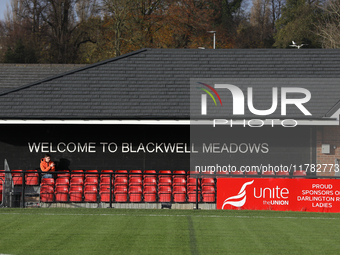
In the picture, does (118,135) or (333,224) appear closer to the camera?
(333,224)

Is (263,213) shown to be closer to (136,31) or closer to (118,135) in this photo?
(118,135)

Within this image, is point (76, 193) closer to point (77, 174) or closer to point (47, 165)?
point (77, 174)

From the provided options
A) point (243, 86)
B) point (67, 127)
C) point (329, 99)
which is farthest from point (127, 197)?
point (329, 99)

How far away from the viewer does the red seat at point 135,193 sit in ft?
46.7

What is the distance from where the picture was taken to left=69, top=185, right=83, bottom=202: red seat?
1424 cm

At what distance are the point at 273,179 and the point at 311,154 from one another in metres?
5.49

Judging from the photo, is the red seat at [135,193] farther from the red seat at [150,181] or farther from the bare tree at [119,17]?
the bare tree at [119,17]

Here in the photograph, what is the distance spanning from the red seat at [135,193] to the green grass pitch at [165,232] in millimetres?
1193

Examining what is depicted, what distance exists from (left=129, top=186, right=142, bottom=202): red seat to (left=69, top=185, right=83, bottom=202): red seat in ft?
5.01

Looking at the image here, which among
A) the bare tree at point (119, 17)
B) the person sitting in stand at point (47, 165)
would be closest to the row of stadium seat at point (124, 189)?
the person sitting in stand at point (47, 165)

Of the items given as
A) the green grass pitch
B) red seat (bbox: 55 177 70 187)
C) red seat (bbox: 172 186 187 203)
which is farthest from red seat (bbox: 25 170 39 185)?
red seat (bbox: 172 186 187 203)

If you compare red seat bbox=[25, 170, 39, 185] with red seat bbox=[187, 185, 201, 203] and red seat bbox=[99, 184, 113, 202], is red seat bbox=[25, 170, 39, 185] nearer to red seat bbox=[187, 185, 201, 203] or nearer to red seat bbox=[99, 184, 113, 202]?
red seat bbox=[99, 184, 113, 202]

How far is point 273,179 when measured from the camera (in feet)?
43.2

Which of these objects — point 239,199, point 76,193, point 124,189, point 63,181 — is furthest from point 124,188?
point 239,199
